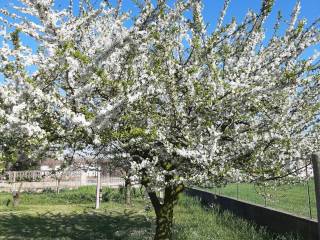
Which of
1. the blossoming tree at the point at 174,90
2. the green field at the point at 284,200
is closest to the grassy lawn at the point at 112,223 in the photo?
the green field at the point at 284,200

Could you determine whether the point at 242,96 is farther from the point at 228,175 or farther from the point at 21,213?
the point at 21,213

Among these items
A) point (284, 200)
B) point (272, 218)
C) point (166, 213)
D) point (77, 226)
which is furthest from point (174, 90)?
point (284, 200)

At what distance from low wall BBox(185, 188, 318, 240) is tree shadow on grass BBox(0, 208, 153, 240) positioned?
2.99 m

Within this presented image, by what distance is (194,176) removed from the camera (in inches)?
224

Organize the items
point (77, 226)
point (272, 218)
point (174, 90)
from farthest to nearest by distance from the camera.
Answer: point (77, 226) → point (272, 218) → point (174, 90)

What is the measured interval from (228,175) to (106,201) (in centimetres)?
1713

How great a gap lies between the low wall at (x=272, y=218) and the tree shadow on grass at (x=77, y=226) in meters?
2.99

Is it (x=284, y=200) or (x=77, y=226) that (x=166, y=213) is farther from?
(x=284, y=200)

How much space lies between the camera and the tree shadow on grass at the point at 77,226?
1163 centimetres

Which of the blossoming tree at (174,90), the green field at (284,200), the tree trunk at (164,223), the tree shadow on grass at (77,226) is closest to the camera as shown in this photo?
the blossoming tree at (174,90)

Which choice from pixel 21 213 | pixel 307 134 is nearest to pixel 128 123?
pixel 307 134

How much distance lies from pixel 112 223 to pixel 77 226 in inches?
50.4

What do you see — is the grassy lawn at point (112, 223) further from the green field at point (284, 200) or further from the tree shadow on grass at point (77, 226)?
the green field at point (284, 200)

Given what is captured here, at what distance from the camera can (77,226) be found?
45.2 feet
